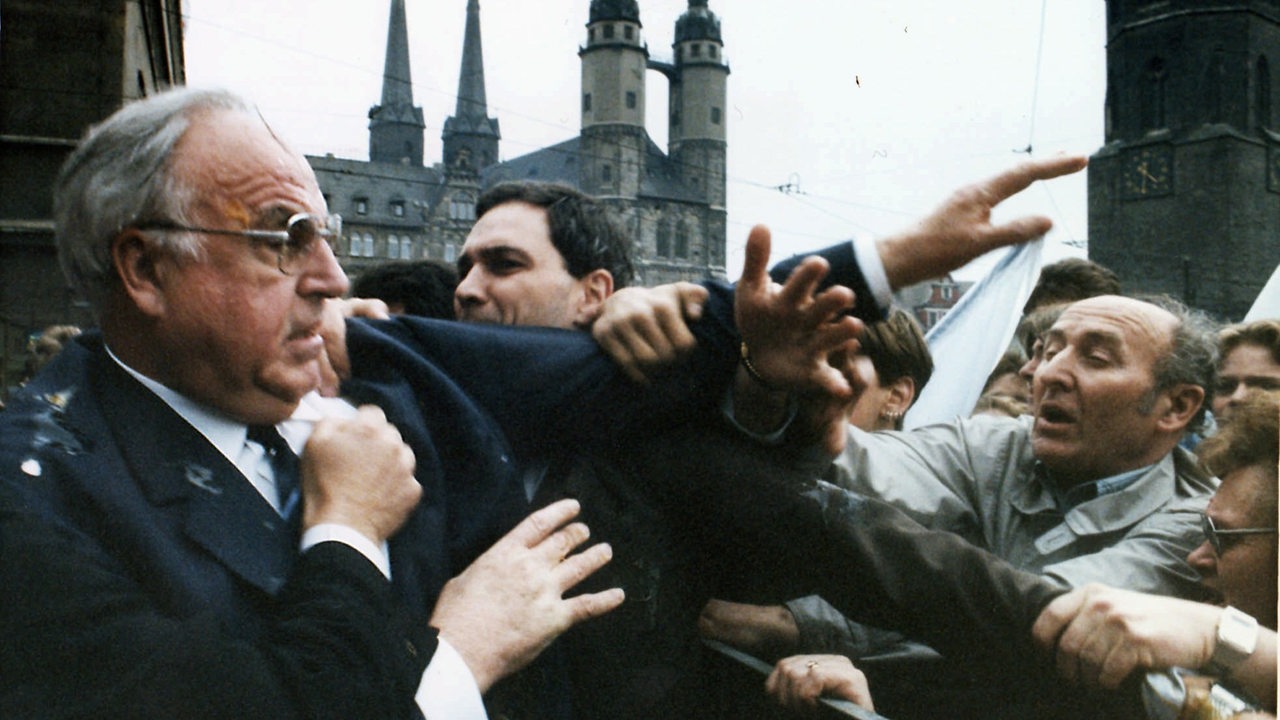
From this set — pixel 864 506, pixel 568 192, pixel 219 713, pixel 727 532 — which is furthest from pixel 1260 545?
pixel 219 713

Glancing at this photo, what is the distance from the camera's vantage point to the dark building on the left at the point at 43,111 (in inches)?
69.1

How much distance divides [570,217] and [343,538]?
0.87 metres

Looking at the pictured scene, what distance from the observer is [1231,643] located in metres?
1.53

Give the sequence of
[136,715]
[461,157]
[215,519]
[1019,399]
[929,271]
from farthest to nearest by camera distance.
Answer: [1019,399], [461,157], [929,271], [215,519], [136,715]

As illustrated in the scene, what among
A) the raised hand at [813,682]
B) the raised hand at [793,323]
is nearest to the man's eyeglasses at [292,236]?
the raised hand at [793,323]

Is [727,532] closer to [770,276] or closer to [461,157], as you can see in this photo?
[770,276]

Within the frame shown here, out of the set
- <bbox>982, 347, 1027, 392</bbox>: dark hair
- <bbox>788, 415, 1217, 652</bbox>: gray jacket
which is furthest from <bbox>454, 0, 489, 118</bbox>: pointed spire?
<bbox>982, 347, 1027, 392</bbox>: dark hair

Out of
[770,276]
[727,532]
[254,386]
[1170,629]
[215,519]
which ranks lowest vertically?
[1170,629]

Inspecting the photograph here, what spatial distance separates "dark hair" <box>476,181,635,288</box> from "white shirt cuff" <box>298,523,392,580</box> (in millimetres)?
796

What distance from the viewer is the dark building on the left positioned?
69.1 inches

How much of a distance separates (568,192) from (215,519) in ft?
3.13

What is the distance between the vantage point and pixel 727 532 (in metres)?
1.72

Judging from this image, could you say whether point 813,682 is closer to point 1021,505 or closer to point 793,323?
point 1021,505

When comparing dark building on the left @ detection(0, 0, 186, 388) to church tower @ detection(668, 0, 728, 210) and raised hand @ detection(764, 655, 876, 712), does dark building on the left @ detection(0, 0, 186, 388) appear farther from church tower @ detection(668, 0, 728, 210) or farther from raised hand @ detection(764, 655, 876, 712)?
raised hand @ detection(764, 655, 876, 712)
